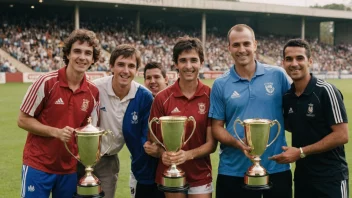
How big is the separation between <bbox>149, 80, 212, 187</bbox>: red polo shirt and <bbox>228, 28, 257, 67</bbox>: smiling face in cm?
47

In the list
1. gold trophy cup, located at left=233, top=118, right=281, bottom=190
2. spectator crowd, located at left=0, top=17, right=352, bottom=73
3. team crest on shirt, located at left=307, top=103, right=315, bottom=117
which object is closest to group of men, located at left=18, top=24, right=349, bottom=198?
team crest on shirt, located at left=307, top=103, right=315, bottom=117

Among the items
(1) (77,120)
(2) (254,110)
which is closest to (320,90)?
(2) (254,110)

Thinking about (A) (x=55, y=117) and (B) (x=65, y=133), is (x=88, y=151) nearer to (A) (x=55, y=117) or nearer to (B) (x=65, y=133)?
(B) (x=65, y=133)

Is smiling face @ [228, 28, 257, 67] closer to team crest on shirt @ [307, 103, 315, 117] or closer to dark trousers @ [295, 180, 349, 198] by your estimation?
team crest on shirt @ [307, 103, 315, 117]

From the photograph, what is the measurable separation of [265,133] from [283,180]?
704 millimetres

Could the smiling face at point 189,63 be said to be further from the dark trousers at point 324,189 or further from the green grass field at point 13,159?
the green grass field at point 13,159

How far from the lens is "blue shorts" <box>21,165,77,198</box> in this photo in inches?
158

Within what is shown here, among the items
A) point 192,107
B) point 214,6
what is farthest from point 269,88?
point 214,6

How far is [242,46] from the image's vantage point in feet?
13.3

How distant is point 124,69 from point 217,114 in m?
1.06

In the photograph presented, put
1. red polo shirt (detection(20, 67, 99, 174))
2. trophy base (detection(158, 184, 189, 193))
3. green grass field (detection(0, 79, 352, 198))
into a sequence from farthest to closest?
green grass field (detection(0, 79, 352, 198)) < red polo shirt (detection(20, 67, 99, 174)) < trophy base (detection(158, 184, 189, 193))

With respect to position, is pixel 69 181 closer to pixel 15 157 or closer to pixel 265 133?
pixel 265 133

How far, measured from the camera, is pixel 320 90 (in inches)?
152

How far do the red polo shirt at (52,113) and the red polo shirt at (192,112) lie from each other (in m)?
0.77
